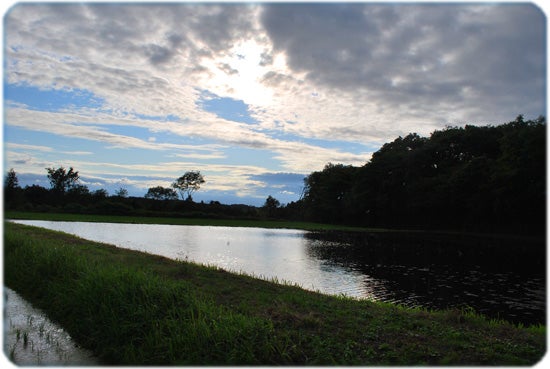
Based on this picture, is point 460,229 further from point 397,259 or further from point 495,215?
point 397,259

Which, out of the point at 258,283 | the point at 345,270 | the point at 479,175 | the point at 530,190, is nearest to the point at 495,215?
the point at 479,175

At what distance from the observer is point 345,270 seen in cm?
1616

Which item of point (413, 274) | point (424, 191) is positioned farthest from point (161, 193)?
point (413, 274)

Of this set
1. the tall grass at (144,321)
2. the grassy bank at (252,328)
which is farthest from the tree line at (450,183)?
the tall grass at (144,321)

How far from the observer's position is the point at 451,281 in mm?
14742

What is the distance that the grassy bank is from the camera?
494 centimetres

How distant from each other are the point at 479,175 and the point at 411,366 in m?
43.3

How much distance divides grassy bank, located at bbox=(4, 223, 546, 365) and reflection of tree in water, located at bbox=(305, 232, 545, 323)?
468cm

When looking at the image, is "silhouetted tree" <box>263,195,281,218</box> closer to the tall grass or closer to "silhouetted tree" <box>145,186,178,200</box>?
"silhouetted tree" <box>145,186,178,200</box>

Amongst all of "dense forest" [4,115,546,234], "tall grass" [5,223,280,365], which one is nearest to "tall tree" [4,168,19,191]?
"dense forest" [4,115,546,234]

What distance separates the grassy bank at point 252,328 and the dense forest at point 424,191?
32.8 meters

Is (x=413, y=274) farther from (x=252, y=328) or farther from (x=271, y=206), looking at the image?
(x=271, y=206)

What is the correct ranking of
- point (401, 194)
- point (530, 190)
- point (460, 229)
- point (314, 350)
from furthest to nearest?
point (401, 194)
point (460, 229)
point (530, 190)
point (314, 350)

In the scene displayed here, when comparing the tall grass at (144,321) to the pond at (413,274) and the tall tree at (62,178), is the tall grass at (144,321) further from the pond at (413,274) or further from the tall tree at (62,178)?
the tall tree at (62,178)
